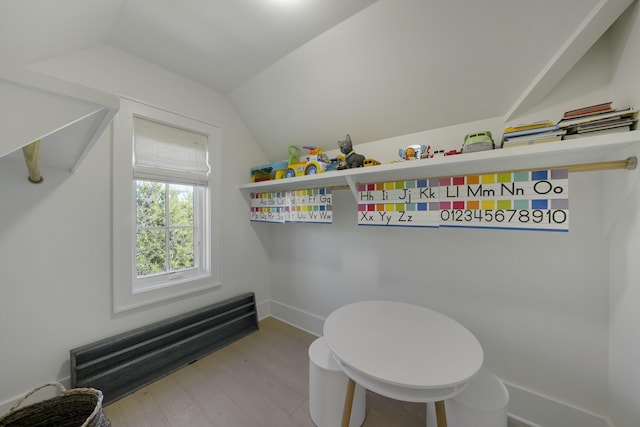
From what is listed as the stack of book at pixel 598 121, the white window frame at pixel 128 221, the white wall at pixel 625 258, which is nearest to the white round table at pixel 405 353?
the white wall at pixel 625 258

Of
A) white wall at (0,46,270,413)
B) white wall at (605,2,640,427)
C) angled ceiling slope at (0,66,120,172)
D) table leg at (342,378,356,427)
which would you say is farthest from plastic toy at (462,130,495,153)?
white wall at (0,46,270,413)

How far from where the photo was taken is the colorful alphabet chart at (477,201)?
1027mm

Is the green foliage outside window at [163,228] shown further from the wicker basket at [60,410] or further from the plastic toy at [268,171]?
the wicker basket at [60,410]

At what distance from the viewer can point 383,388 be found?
0.83 meters

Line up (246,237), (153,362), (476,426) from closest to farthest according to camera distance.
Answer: (476,426), (153,362), (246,237)

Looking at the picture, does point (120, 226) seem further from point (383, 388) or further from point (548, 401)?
point (548, 401)

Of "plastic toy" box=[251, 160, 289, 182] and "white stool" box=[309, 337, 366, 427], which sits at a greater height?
"plastic toy" box=[251, 160, 289, 182]

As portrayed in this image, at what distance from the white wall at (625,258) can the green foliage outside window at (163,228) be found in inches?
108

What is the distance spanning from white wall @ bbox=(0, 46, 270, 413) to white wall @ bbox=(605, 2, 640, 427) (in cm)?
267

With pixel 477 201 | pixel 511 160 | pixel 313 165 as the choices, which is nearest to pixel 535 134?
pixel 511 160

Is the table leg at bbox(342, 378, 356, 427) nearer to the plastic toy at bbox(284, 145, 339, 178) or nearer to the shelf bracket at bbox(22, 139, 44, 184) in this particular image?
the plastic toy at bbox(284, 145, 339, 178)

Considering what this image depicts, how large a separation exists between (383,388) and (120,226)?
1886mm

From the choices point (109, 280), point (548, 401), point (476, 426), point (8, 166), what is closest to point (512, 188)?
point (476, 426)

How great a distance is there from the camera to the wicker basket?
3.37 ft
